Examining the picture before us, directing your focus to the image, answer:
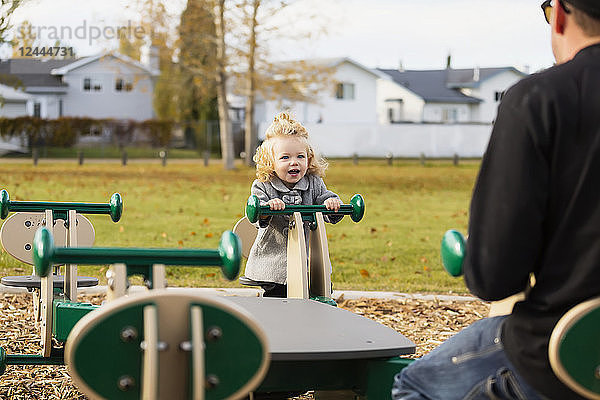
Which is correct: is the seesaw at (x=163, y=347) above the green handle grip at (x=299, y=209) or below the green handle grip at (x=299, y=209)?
below

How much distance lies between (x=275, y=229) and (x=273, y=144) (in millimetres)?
486

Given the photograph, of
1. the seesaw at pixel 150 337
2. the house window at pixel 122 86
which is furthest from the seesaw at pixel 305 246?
the house window at pixel 122 86

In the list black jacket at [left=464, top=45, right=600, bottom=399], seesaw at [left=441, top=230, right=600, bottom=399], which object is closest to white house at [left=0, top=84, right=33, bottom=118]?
black jacket at [left=464, top=45, right=600, bottom=399]

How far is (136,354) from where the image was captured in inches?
87.1

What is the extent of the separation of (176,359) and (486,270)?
0.75 metres

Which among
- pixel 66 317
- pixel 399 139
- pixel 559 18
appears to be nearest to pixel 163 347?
pixel 559 18

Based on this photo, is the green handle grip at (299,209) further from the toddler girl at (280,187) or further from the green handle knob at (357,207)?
the toddler girl at (280,187)

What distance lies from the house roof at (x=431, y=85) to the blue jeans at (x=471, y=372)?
206 ft

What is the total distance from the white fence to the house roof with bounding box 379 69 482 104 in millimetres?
16788

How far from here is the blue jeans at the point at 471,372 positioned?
2117 mm

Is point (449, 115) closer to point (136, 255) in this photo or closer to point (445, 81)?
point (445, 81)

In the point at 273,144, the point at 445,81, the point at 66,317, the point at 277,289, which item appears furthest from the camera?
the point at 445,81

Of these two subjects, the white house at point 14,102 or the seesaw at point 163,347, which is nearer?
the seesaw at point 163,347

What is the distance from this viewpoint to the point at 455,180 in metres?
27.6
